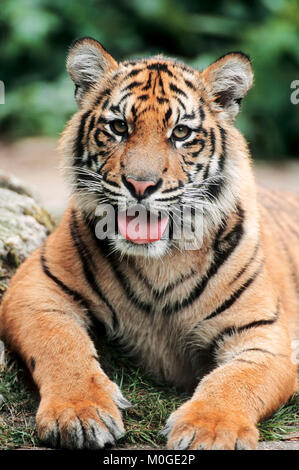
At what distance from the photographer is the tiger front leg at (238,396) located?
8.12 ft

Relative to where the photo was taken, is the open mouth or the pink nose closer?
the pink nose

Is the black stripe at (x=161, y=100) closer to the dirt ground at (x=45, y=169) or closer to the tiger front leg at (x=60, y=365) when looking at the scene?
the tiger front leg at (x=60, y=365)

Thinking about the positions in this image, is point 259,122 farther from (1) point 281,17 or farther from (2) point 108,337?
(2) point 108,337

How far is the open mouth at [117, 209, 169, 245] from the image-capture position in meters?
2.99

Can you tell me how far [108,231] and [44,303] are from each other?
0.44 m

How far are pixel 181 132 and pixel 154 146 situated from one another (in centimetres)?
18

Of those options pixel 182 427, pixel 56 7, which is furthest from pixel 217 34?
pixel 182 427

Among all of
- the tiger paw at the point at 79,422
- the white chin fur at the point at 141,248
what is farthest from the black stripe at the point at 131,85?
the tiger paw at the point at 79,422

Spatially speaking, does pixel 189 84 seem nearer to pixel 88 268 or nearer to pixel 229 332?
pixel 88 268

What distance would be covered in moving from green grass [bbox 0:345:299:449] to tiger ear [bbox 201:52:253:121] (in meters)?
1.22

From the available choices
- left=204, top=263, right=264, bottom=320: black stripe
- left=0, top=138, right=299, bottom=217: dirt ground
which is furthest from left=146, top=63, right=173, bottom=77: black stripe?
left=0, top=138, right=299, bottom=217: dirt ground

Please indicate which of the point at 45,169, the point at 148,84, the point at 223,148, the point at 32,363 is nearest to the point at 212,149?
the point at 223,148

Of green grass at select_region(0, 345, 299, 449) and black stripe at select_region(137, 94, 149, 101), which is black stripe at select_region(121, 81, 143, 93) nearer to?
black stripe at select_region(137, 94, 149, 101)

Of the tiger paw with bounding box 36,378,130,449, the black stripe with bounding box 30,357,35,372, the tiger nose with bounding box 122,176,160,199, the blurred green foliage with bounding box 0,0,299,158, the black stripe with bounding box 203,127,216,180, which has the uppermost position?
the blurred green foliage with bounding box 0,0,299,158
